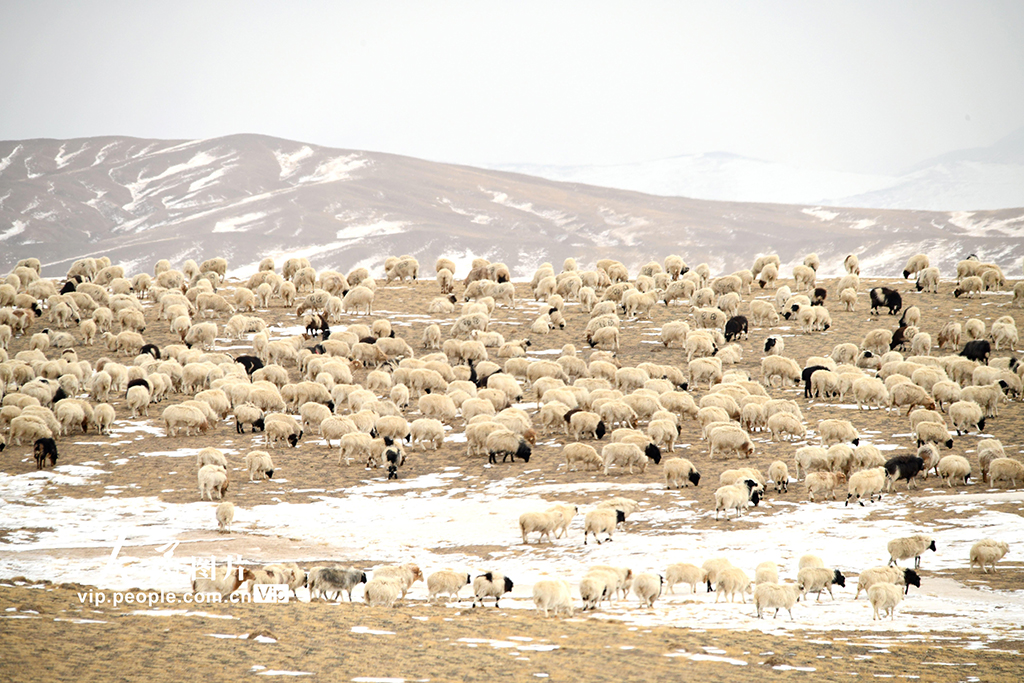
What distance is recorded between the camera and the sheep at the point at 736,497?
1856 centimetres

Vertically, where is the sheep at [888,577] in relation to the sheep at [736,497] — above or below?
below

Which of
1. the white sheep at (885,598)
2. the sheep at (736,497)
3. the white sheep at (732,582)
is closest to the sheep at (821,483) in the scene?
the sheep at (736,497)

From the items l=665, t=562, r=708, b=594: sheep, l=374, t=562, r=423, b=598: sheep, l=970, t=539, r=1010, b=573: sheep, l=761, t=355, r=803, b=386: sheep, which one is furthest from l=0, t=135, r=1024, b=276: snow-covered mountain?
l=374, t=562, r=423, b=598: sheep

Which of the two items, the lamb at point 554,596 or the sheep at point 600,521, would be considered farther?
the sheep at point 600,521

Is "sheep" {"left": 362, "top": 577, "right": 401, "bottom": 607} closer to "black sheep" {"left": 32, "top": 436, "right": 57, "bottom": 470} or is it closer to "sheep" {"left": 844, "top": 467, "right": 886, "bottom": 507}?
"sheep" {"left": 844, "top": 467, "right": 886, "bottom": 507}

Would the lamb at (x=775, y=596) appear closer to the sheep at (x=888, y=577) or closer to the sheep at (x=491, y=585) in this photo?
the sheep at (x=888, y=577)

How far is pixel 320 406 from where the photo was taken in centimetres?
2695

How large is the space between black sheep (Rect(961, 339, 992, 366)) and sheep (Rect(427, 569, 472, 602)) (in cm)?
2358

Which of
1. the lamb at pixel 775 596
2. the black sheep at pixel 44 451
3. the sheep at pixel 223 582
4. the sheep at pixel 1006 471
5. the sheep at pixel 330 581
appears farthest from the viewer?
the black sheep at pixel 44 451

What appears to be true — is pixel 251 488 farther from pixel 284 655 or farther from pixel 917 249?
pixel 917 249

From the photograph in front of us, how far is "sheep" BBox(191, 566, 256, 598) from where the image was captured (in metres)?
14.9

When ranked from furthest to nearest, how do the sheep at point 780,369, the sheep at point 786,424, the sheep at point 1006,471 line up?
the sheep at point 780,369
the sheep at point 786,424
the sheep at point 1006,471

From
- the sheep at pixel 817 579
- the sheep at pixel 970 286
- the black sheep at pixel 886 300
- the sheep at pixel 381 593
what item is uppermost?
the sheep at pixel 970 286

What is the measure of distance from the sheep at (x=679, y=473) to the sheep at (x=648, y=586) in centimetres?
588
